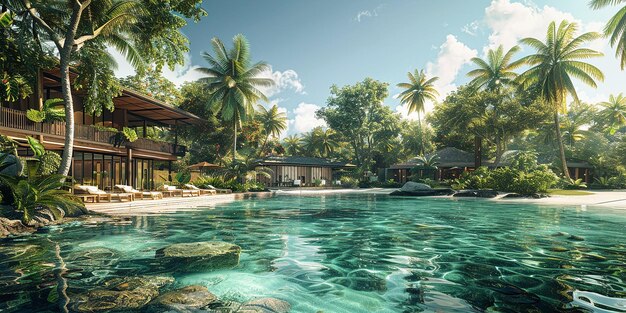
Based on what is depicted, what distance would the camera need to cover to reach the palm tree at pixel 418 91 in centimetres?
4619

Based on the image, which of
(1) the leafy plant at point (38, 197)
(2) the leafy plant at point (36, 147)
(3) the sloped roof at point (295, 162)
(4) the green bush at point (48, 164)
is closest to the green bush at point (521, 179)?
(3) the sloped roof at point (295, 162)

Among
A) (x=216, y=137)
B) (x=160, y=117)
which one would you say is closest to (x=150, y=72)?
(x=216, y=137)

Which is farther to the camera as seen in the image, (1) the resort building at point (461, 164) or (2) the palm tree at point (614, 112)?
(2) the palm tree at point (614, 112)

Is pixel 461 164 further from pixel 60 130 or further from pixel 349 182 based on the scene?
pixel 60 130

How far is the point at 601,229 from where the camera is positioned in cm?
1005

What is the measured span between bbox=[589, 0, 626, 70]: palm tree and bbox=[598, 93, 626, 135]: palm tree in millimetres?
29102

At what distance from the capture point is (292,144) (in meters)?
64.9

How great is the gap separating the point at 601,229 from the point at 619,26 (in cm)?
1740

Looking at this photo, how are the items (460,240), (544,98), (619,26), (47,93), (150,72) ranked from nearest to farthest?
(460,240)
(47,93)
(619,26)
(544,98)
(150,72)

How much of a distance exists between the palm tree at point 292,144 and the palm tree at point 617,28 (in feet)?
154

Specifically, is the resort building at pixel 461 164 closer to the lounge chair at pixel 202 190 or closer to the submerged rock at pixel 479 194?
the submerged rock at pixel 479 194

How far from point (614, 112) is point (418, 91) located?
24896 millimetres

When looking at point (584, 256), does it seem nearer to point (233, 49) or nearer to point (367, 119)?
point (233, 49)

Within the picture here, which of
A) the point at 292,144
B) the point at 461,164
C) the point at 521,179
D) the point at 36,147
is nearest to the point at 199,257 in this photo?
the point at 36,147
